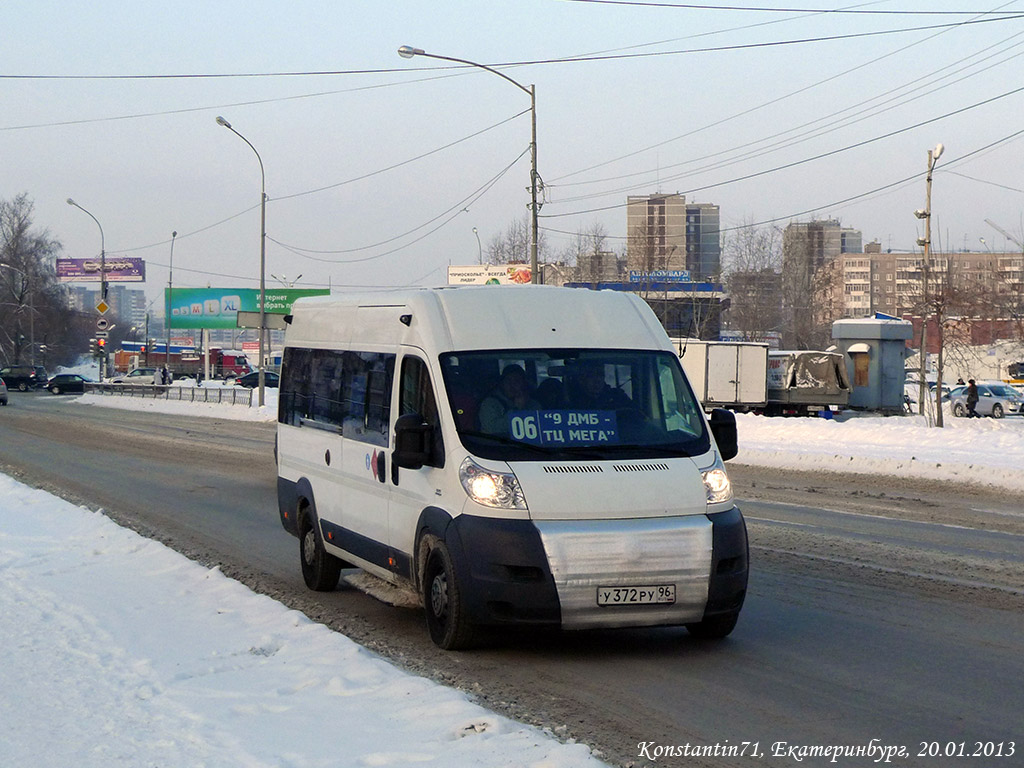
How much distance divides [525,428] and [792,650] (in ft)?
6.98

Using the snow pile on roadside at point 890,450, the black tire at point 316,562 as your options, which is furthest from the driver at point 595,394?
the snow pile on roadside at point 890,450

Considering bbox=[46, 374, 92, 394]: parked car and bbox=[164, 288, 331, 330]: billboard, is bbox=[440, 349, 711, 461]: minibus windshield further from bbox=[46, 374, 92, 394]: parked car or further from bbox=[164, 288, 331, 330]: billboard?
bbox=[164, 288, 331, 330]: billboard

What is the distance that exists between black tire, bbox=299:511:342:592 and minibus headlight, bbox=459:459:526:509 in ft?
8.97

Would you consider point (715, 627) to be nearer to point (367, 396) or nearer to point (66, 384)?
point (367, 396)

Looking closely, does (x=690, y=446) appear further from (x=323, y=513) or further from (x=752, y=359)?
(x=752, y=359)

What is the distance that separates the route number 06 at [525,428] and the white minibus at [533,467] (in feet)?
0.04

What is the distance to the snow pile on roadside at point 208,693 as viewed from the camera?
5.14 meters

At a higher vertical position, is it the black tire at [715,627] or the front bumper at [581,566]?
the front bumper at [581,566]

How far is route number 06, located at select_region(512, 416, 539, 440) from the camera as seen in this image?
736 cm

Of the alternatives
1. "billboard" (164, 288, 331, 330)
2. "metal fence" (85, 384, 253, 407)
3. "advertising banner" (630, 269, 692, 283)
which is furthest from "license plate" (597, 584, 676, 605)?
"billboard" (164, 288, 331, 330)

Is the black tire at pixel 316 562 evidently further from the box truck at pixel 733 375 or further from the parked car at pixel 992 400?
the parked car at pixel 992 400

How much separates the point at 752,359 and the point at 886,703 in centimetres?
3719

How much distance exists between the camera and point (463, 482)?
7.12 metres

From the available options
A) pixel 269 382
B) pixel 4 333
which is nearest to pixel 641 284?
pixel 269 382
